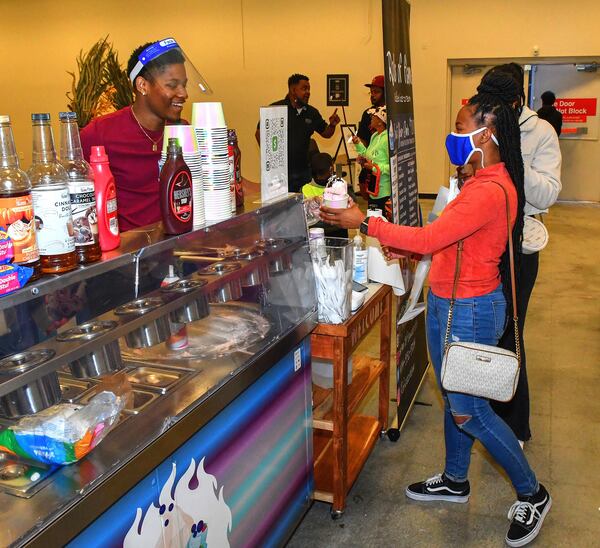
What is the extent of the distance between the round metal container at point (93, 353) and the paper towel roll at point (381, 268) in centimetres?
162

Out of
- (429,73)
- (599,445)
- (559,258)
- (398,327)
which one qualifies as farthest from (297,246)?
(429,73)

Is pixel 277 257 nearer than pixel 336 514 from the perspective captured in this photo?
Yes

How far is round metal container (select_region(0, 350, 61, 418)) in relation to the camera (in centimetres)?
129

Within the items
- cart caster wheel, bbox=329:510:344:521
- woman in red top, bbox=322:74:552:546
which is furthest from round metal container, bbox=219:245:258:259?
cart caster wheel, bbox=329:510:344:521

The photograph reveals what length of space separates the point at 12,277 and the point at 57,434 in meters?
0.35

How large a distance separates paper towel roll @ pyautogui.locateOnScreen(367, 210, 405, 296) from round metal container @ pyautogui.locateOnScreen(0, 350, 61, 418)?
176cm

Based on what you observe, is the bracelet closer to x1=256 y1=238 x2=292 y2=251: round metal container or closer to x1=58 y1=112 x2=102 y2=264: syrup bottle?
x1=256 y1=238 x2=292 y2=251: round metal container

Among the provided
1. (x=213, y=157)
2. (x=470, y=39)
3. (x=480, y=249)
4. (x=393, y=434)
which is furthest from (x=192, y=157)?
(x=470, y=39)

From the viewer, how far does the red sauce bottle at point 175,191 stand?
1687mm

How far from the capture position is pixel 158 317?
65.9 inches

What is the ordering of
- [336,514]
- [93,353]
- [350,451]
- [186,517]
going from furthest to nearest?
[350,451] → [336,514] → [186,517] → [93,353]

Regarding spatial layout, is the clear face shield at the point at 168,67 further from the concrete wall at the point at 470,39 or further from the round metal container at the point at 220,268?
the concrete wall at the point at 470,39

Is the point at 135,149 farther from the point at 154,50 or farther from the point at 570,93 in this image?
the point at 570,93

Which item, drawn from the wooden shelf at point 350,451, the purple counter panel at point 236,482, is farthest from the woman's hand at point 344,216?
the wooden shelf at point 350,451
